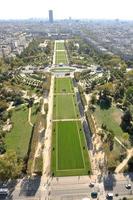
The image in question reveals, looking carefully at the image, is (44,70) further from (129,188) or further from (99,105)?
Result: (129,188)

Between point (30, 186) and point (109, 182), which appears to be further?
point (109, 182)

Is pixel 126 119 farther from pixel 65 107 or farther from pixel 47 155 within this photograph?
pixel 47 155

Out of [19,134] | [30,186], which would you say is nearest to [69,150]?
[19,134]

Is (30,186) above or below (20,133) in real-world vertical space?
above

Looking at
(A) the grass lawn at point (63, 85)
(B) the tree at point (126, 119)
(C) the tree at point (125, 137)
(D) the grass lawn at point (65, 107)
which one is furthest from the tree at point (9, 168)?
(A) the grass lawn at point (63, 85)

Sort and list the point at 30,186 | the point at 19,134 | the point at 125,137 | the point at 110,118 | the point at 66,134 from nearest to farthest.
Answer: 1. the point at 30,186
2. the point at 125,137
3. the point at 66,134
4. the point at 19,134
5. the point at 110,118

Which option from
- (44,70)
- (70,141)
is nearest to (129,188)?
(70,141)

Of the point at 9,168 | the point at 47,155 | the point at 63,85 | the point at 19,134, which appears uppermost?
the point at 9,168

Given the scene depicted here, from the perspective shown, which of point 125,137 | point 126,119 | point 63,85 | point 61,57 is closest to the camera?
point 125,137
